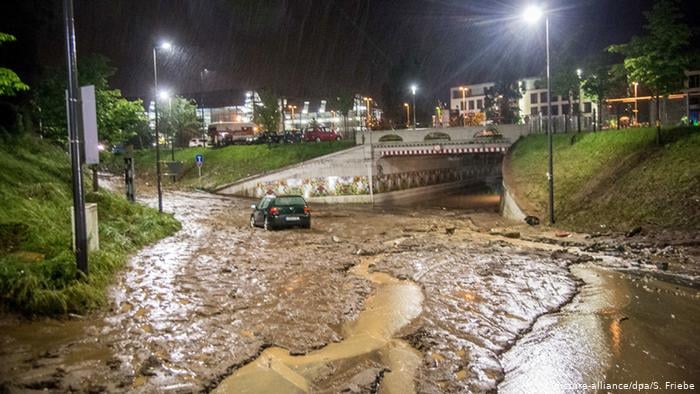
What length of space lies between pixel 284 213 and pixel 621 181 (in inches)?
546

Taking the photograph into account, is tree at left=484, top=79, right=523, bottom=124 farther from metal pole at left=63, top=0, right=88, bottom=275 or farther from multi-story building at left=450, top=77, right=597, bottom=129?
metal pole at left=63, top=0, right=88, bottom=275

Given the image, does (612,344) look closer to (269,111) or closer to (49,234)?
(49,234)

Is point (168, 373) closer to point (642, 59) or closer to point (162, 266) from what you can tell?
point (162, 266)

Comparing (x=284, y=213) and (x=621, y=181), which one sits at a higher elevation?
(x=621, y=181)

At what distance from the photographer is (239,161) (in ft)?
166

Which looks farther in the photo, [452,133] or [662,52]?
[452,133]

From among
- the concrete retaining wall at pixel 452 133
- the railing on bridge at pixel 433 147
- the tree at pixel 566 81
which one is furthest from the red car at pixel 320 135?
the tree at pixel 566 81

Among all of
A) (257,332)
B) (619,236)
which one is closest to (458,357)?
(257,332)

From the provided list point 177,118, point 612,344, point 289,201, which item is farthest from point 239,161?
point 612,344

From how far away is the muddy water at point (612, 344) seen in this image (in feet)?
23.4

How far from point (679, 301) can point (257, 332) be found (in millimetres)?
8352

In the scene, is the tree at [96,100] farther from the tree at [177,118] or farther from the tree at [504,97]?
the tree at [504,97]

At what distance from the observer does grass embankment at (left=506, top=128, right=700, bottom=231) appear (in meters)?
18.6

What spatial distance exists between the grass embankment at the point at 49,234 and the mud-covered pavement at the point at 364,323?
18.0 inches
